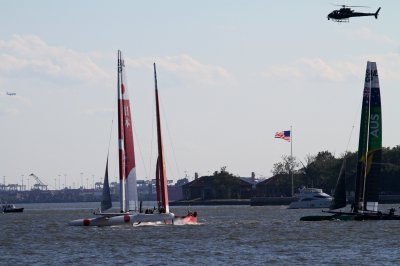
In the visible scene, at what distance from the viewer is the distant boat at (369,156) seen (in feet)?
344

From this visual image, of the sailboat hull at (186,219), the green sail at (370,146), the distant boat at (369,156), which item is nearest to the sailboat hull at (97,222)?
the sailboat hull at (186,219)

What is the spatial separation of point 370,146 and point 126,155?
22276 millimetres

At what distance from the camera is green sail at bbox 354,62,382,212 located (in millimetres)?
105000

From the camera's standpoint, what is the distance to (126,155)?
98250 mm

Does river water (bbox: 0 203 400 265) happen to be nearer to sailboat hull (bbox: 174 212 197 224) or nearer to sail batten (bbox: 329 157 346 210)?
sailboat hull (bbox: 174 212 197 224)

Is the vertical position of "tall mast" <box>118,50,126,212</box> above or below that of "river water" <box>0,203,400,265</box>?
above

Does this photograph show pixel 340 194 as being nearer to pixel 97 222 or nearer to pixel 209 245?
pixel 97 222

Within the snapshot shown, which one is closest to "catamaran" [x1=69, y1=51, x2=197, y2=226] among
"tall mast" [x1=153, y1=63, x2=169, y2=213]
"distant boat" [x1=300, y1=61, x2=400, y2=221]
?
"tall mast" [x1=153, y1=63, x2=169, y2=213]

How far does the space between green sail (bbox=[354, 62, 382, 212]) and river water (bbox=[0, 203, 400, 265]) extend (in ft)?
7.63

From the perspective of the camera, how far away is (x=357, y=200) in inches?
4183

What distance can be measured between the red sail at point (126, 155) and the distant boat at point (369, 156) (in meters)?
19.1

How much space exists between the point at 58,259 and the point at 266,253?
12.2 m

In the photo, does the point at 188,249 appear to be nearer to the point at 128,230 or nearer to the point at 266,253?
the point at 266,253

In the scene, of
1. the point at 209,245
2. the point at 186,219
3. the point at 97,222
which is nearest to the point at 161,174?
the point at 186,219
